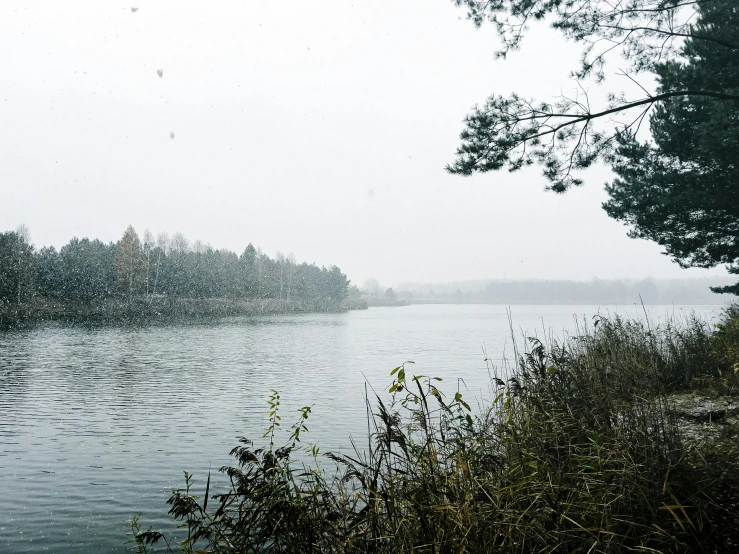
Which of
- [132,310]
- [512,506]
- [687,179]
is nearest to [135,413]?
[512,506]

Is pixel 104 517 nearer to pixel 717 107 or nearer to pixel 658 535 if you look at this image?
pixel 658 535

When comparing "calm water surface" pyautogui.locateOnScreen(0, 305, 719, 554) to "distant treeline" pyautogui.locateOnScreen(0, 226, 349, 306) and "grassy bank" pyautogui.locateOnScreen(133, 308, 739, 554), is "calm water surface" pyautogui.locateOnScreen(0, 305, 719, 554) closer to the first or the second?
"grassy bank" pyautogui.locateOnScreen(133, 308, 739, 554)

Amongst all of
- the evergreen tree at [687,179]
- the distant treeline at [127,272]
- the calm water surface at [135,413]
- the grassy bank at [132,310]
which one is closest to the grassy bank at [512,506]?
the calm water surface at [135,413]

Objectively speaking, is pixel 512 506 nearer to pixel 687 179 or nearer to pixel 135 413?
pixel 135 413

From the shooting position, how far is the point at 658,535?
336 cm

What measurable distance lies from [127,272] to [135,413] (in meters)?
51.8

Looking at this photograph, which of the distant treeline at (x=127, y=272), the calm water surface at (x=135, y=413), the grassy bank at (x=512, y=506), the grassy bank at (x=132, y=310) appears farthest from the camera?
the distant treeline at (x=127, y=272)

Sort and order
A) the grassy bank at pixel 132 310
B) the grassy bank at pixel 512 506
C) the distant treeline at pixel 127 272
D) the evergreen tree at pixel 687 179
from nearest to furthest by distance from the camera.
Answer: the grassy bank at pixel 512 506
the evergreen tree at pixel 687 179
the grassy bank at pixel 132 310
the distant treeline at pixel 127 272

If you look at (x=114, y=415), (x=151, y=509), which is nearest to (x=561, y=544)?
(x=151, y=509)

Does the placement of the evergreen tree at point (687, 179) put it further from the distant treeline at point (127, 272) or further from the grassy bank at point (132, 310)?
the distant treeline at point (127, 272)

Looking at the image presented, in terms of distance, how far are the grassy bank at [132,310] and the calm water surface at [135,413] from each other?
1897cm

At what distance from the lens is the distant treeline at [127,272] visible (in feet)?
151

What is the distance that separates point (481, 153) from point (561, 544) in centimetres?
577

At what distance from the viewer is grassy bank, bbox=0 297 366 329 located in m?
42.8
